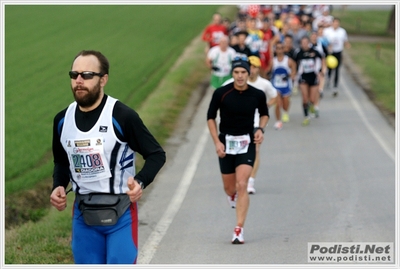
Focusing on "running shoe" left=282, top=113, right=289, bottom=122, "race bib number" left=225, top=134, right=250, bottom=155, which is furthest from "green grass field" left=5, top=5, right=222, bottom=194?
"running shoe" left=282, top=113, right=289, bottom=122

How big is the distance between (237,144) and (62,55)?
865 inches

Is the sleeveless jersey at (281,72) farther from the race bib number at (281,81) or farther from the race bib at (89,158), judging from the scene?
the race bib at (89,158)

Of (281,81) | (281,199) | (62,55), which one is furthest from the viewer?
(62,55)

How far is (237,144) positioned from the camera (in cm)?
945

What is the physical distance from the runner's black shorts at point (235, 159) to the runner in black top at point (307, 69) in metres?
8.39

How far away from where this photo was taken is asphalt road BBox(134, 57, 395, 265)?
8930 millimetres

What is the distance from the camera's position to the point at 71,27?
40156 millimetres

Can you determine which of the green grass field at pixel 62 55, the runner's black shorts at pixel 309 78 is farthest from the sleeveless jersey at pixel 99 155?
the runner's black shorts at pixel 309 78

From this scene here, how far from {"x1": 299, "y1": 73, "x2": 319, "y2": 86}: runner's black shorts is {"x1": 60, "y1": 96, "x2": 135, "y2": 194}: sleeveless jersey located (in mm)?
12492

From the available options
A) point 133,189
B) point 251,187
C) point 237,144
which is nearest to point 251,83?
point 251,187

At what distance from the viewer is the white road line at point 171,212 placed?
28.7 ft

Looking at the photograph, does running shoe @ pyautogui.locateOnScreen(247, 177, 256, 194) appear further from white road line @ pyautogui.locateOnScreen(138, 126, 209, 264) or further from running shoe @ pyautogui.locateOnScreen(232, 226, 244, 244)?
running shoe @ pyautogui.locateOnScreen(232, 226, 244, 244)

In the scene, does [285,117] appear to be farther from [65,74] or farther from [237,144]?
[65,74]

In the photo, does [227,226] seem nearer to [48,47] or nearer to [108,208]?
[108,208]
